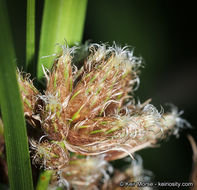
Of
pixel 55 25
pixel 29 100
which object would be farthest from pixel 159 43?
pixel 29 100

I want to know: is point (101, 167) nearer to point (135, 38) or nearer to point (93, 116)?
point (93, 116)

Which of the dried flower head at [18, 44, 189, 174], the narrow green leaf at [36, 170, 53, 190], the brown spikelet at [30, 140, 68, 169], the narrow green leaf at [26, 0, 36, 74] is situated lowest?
the narrow green leaf at [36, 170, 53, 190]

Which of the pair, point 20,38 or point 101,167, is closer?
point 101,167

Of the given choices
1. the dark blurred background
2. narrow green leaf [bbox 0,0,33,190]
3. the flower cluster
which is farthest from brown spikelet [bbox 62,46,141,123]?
the dark blurred background

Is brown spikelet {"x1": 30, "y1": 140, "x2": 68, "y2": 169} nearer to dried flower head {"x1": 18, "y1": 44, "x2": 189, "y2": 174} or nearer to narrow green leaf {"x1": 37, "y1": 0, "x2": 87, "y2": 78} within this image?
dried flower head {"x1": 18, "y1": 44, "x2": 189, "y2": 174}

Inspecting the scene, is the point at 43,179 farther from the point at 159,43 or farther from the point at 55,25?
the point at 159,43

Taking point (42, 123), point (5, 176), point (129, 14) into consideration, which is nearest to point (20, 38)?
point (129, 14)

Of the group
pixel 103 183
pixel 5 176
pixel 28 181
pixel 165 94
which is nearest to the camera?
pixel 28 181
